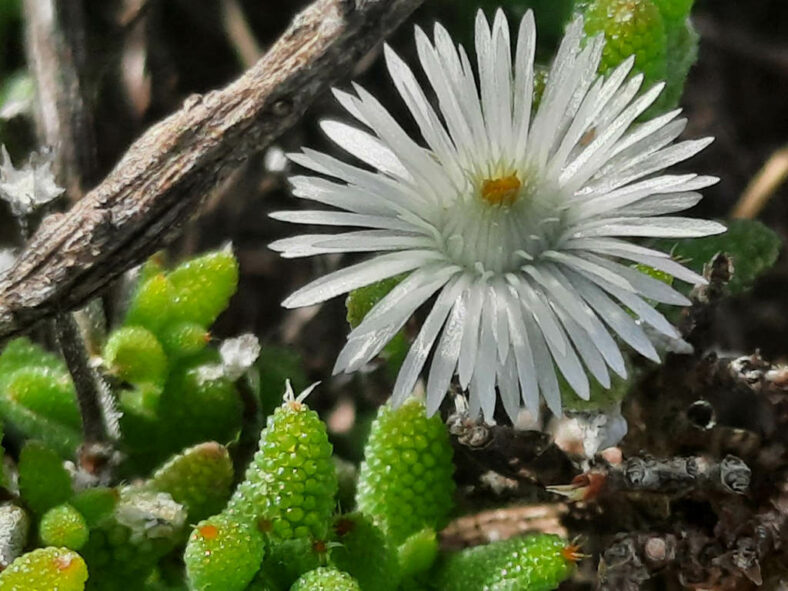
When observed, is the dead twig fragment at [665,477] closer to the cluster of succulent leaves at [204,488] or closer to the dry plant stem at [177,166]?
the cluster of succulent leaves at [204,488]

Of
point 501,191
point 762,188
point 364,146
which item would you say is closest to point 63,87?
point 364,146

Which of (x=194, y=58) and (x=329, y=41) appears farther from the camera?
(x=194, y=58)

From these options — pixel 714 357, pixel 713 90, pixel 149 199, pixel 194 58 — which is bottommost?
pixel 714 357

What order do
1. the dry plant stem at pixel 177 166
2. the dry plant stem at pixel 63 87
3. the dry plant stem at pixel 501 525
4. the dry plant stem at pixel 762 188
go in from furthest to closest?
the dry plant stem at pixel 762 188 < the dry plant stem at pixel 63 87 < the dry plant stem at pixel 501 525 < the dry plant stem at pixel 177 166

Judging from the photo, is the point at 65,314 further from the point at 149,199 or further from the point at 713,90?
the point at 713,90

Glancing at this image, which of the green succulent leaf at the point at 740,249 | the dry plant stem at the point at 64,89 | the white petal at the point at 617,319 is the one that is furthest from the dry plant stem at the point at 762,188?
the dry plant stem at the point at 64,89

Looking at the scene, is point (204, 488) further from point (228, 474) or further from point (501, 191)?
point (501, 191)

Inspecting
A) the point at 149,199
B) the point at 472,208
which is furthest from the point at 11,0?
the point at 472,208
